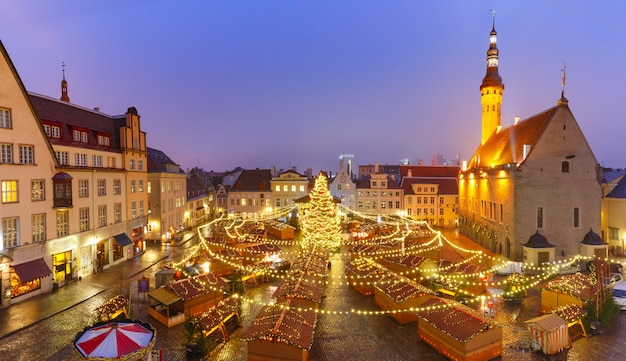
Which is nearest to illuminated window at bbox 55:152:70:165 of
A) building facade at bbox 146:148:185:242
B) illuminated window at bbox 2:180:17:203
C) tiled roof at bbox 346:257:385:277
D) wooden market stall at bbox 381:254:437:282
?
illuminated window at bbox 2:180:17:203

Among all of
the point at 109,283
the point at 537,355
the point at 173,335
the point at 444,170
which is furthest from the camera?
the point at 444,170

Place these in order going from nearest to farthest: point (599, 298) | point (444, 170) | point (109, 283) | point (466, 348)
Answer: point (466, 348) → point (599, 298) → point (109, 283) → point (444, 170)

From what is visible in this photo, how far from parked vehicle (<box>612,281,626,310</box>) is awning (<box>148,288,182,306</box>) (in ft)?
82.8

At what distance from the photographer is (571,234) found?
33875 mm

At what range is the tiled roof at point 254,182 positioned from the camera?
67.1 m

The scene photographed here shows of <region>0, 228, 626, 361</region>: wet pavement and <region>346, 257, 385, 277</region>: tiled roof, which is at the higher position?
<region>346, 257, 385, 277</region>: tiled roof

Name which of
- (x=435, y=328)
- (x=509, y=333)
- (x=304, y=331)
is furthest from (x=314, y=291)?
(x=509, y=333)

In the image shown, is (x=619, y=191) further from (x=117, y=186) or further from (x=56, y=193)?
(x=56, y=193)

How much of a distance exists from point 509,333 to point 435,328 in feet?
16.8

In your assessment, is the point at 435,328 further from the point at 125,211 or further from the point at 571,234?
the point at 125,211

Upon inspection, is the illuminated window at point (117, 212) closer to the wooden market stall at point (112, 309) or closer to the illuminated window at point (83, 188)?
the illuminated window at point (83, 188)

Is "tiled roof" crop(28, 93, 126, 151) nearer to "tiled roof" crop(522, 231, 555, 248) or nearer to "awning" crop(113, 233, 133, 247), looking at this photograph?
"awning" crop(113, 233, 133, 247)

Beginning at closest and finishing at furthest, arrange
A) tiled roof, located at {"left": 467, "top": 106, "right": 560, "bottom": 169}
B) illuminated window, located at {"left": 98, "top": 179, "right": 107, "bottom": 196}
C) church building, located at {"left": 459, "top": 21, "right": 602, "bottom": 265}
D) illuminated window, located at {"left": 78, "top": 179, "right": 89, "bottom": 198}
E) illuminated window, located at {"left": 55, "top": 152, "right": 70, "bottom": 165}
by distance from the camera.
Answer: illuminated window, located at {"left": 55, "top": 152, "right": 70, "bottom": 165}, illuminated window, located at {"left": 78, "top": 179, "right": 89, "bottom": 198}, illuminated window, located at {"left": 98, "top": 179, "right": 107, "bottom": 196}, church building, located at {"left": 459, "top": 21, "right": 602, "bottom": 265}, tiled roof, located at {"left": 467, "top": 106, "right": 560, "bottom": 169}

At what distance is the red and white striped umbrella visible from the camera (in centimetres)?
1195
